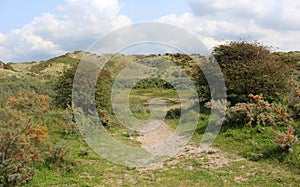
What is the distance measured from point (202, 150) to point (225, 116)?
2330 millimetres

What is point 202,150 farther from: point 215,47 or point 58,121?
point 215,47

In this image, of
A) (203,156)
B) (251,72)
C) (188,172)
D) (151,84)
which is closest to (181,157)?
(203,156)

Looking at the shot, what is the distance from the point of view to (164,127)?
1373 cm

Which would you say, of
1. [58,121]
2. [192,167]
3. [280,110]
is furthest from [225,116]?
[58,121]

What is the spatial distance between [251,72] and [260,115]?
419 centimetres

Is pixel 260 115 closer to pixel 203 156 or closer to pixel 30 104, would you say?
pixel 203 156

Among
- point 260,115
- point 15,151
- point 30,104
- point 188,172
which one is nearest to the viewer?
point 15,151

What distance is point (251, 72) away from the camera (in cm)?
1445

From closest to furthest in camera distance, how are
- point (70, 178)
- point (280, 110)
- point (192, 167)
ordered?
point (70, 178) → point (192, 167) → point (280, 110)

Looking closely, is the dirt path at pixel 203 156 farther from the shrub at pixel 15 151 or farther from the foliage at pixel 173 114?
the foliage at pixel 173 114

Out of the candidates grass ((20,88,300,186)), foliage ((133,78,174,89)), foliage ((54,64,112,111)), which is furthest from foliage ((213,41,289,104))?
foliage ((133,78,174,89))

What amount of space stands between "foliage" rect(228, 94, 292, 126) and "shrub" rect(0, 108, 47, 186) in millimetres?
6516

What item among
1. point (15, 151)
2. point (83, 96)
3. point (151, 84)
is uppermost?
point (151, 84)

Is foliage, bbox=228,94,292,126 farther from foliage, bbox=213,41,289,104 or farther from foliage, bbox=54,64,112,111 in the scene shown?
foliage, bbox=54,64,112,111
